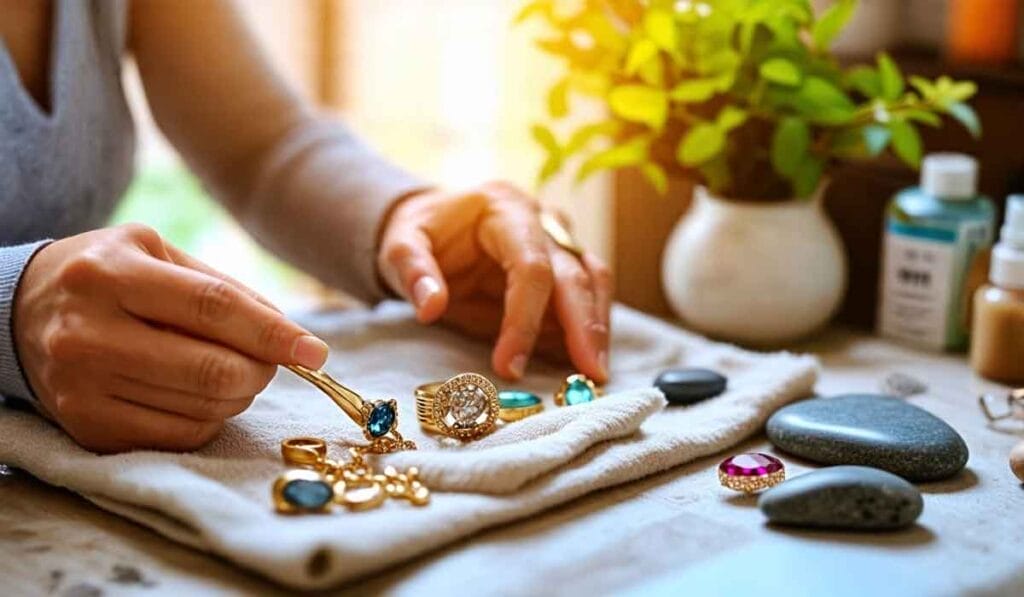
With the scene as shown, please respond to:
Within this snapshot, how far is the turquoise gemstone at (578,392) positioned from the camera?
0.84 meters

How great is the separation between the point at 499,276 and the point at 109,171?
0.32 meters

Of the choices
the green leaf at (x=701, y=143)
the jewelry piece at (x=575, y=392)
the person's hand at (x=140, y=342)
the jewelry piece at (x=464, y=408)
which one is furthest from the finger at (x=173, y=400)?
the green leaf at (x=701, y=143)

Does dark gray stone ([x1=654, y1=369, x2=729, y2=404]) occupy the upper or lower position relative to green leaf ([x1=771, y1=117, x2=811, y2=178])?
lower

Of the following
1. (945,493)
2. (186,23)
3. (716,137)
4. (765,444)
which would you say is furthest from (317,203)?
(945,493)

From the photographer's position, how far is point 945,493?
0.73 m

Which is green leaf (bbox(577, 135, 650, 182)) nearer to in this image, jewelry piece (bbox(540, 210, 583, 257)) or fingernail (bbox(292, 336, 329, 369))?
jewelry piece (bbox(540, 210, 583, 257))

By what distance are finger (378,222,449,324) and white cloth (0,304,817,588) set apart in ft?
0.14

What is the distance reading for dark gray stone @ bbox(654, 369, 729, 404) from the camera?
0.86 meters

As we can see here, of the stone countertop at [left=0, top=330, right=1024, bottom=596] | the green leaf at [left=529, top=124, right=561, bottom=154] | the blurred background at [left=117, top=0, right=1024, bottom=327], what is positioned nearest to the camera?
the stone countertop at [left=0, top=330, right=1024, bottom=596]

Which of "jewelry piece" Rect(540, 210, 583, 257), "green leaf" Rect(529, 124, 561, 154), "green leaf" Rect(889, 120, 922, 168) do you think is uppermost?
"green leaf" Rect(889, 120, 922, 168)

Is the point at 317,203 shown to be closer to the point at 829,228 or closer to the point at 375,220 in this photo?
the point at 375,220

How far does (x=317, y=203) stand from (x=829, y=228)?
1.34ft

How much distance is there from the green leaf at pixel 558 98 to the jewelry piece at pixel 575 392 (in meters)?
0.27

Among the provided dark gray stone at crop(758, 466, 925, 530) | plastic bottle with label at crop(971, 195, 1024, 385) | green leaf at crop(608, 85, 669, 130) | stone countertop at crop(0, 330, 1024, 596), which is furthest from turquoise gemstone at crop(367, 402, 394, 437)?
plastic bottle with label at crop(971, 195, 1024, 385)
